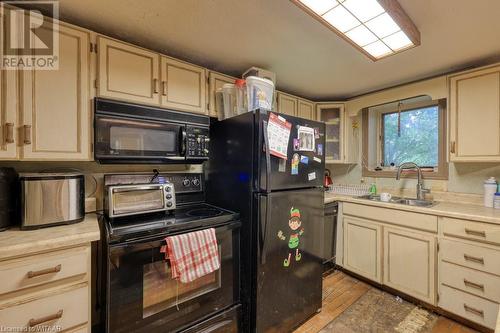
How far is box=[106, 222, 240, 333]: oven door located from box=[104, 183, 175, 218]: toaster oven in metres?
0.31

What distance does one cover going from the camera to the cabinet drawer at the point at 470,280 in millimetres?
1563

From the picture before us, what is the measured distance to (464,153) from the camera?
6.35ft

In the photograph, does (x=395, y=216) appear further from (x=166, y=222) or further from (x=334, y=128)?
(x=166, y=222)

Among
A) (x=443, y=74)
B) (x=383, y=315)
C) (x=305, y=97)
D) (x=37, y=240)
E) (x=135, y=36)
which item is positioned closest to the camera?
(x=37, y=240)

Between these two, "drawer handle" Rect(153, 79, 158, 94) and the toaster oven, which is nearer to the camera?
the toaster oven

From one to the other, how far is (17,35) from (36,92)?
11.4 inches

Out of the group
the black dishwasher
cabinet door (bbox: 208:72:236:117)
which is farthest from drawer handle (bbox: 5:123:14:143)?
the black dishwasher

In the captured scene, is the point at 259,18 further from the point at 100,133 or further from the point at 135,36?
the point at 100,133

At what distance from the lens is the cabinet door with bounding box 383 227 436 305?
1.86 meters

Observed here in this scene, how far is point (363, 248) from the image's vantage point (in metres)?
2.30

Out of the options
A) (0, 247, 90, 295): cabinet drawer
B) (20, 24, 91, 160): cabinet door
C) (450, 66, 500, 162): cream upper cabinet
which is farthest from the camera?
(450, 66, 500, 162): cream upper cabinet

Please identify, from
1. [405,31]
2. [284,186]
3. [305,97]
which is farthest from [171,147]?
[305,97]

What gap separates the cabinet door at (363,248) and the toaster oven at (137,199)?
6.09 feet

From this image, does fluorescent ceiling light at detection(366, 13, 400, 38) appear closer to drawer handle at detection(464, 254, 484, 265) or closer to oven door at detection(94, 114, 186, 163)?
oven door at detection(94, 114, 186, 163)
